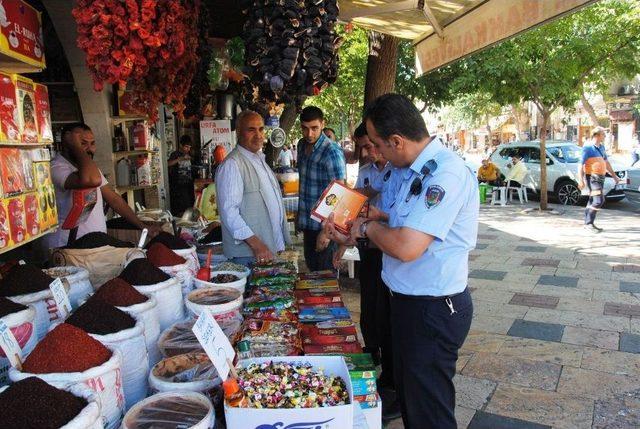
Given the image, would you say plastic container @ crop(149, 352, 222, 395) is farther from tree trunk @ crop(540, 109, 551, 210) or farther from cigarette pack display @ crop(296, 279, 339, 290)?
tree trunk @ crop(540, 109, 551, 210)

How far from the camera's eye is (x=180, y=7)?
7.91 feet

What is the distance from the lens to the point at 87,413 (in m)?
1.19

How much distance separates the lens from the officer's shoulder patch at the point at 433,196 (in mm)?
1939

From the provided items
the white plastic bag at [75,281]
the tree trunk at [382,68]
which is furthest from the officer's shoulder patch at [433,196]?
the tree trunk at [382,68]

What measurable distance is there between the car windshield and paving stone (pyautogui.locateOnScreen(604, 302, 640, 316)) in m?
10.0

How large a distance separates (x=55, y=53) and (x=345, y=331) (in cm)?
557

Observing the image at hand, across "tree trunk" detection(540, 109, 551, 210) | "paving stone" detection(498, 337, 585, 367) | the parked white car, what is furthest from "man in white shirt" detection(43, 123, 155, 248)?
the parked white car

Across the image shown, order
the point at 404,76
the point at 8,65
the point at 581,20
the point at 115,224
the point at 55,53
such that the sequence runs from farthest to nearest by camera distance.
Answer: the point at 404,76 → the point at 581,20 → the point at 55,53 → the point at 115,224 → the point at 8,65

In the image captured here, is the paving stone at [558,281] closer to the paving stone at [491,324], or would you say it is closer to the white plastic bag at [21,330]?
the paving stone at [491,324]

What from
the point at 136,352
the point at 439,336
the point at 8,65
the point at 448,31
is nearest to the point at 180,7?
the point at 8,65

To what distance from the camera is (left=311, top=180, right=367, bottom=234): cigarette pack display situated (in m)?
2.33

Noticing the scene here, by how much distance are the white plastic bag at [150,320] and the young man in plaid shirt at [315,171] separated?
2.43 m

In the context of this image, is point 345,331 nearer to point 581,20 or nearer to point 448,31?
point 448,31

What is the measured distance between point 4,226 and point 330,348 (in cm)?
150
